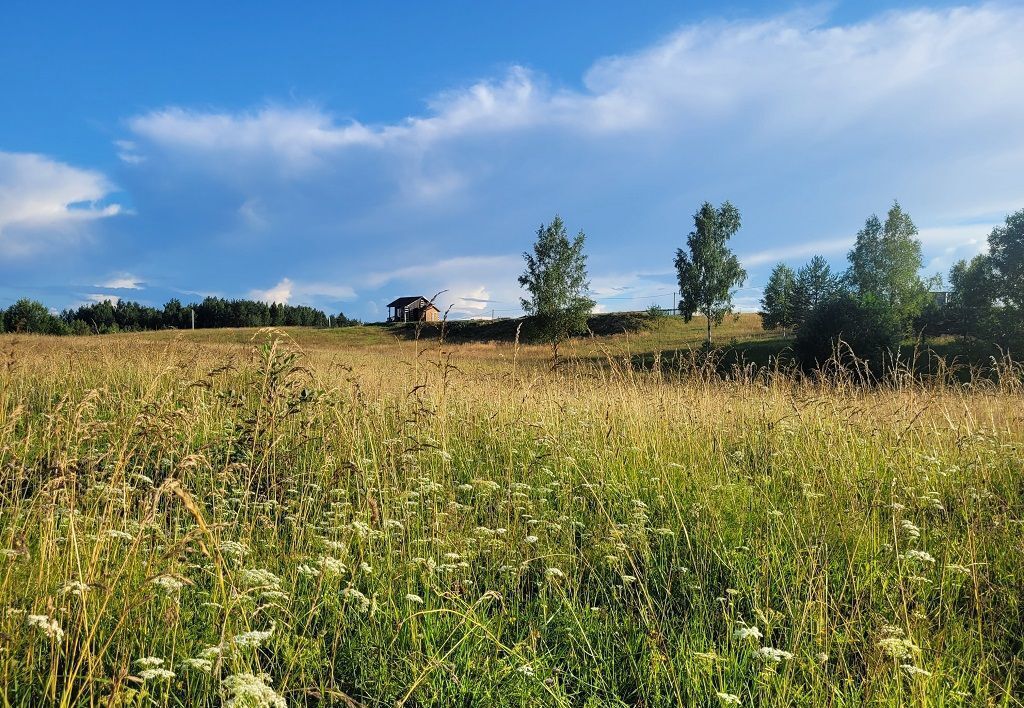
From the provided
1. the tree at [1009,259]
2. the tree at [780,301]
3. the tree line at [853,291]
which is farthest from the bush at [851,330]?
the tree at [780,301]

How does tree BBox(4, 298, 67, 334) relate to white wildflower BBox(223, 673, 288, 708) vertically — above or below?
above

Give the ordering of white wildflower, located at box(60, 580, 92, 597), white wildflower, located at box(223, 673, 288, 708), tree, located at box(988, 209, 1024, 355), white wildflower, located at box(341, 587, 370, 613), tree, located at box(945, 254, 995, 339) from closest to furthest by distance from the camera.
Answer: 1. white wildflower, located at box(223, 673, 288, 708)
2. white wildflower, located at box(60, 580, 92, 597)
3. white wildflower, located at box(341, 587, 370, 613)
4. tree, located at box(988, 209, 1024, 355)
5. tree, located at box(945, 254, 995, 339)

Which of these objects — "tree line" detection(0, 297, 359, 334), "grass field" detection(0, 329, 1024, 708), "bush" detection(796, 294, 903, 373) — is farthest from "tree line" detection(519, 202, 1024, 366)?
"tree line" detection(0, 297, 359, 334)

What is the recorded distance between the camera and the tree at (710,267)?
51406 millimetres

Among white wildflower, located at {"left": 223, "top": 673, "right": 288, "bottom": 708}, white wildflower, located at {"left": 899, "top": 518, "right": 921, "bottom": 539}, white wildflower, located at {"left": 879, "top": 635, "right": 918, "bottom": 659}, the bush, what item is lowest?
white wildflower, located at {"left": 879, "top": 635, "right": 918, "bottom": 659}

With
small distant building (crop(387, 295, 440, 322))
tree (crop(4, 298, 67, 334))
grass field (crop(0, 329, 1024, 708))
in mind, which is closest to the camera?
grass field (crop(0, 329, 1024, 708))

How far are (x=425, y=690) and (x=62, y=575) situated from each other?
2278 millimetres

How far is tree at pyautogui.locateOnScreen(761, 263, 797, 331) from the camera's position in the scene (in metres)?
59.9

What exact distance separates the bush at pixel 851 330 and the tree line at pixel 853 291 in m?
0.06

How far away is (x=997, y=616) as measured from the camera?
3.90 m

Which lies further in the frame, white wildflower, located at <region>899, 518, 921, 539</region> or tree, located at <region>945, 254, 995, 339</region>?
tree, located at <region>945, 254, 995, 339</region>

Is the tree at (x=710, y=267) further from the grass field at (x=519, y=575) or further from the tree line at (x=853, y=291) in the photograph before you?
the grass field at (x=519, y=575)

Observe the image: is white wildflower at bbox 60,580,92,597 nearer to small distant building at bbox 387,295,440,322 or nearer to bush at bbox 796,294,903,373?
bush at bbox 796,294,903,373

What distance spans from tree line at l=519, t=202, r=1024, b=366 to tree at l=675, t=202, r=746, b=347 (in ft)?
0.29
